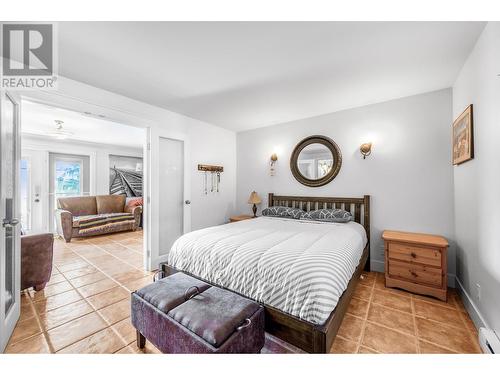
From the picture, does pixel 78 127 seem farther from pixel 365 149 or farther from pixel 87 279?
pixel 365 149

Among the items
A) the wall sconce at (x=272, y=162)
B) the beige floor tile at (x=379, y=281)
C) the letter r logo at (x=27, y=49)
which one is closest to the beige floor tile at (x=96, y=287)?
the letter r logo at (x=27, y=49)

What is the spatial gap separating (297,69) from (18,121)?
2.73m

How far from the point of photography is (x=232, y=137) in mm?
4777

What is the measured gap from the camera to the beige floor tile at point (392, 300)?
2.19m

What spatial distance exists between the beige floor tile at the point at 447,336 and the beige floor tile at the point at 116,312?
8.69 feet

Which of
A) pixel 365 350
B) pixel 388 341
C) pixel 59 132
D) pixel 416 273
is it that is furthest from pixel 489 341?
pixel 59 132

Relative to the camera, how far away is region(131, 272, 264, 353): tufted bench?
1239mm

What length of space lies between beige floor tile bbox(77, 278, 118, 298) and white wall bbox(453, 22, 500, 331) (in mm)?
3692

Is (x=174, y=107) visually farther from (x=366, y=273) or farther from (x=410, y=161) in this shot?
(x=366, y=273)

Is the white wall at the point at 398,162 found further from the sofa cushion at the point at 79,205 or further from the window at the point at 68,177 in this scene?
the window at the point at 68,177

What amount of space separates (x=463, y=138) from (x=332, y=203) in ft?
5.77
